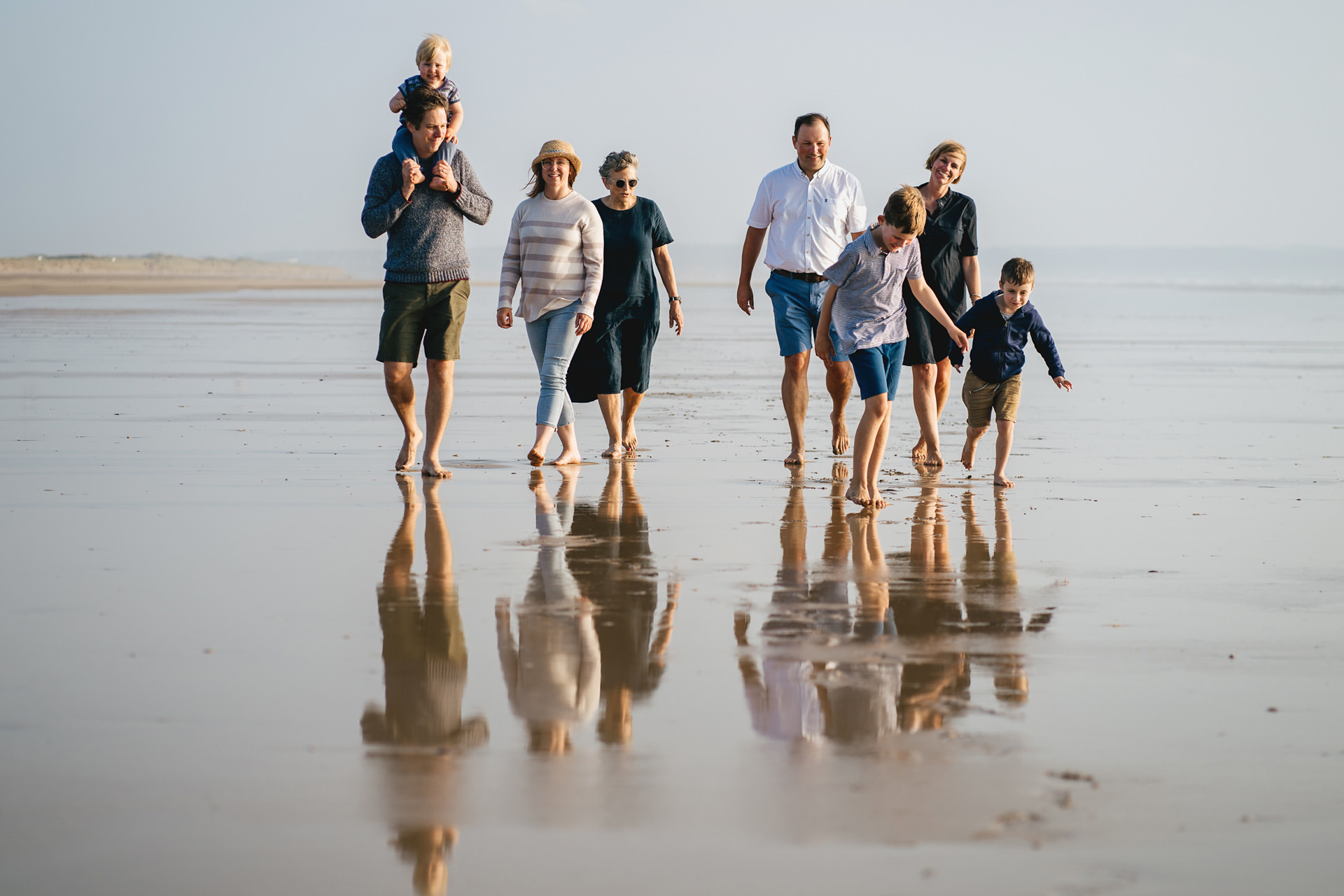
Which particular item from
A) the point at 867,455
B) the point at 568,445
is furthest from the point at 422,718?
the point at 568,445

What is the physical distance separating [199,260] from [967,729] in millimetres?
100378

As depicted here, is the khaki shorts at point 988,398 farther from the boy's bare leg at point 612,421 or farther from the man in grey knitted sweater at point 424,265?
the man in grey knitted sweater at point 424,265

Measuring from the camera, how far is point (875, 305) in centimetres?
716

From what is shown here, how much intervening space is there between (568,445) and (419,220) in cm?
156

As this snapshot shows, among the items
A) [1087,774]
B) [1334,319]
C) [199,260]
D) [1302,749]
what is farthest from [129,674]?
[199,260]

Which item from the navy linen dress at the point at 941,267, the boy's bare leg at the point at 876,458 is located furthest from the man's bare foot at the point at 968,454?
the boy's bare leg at the point at 876,458

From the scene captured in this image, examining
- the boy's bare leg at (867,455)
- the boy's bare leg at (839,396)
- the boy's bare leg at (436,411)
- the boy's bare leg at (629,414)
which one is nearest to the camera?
the boy's bare leg at (867,455)

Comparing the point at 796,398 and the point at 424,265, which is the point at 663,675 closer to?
the point at 424,265

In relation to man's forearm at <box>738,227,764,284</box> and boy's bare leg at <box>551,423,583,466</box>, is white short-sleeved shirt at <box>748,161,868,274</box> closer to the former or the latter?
man's forearm at <box>738,227,764,284</box>

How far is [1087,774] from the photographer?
3016 mm

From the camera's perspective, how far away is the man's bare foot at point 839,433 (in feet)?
28.8

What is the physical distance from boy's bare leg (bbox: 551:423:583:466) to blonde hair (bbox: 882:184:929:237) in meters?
2.36

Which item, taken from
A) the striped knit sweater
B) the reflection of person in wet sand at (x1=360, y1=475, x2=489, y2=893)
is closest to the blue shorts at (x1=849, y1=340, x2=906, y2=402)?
the striped knit sweater

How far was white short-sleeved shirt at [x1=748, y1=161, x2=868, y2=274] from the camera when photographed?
8.57 m
